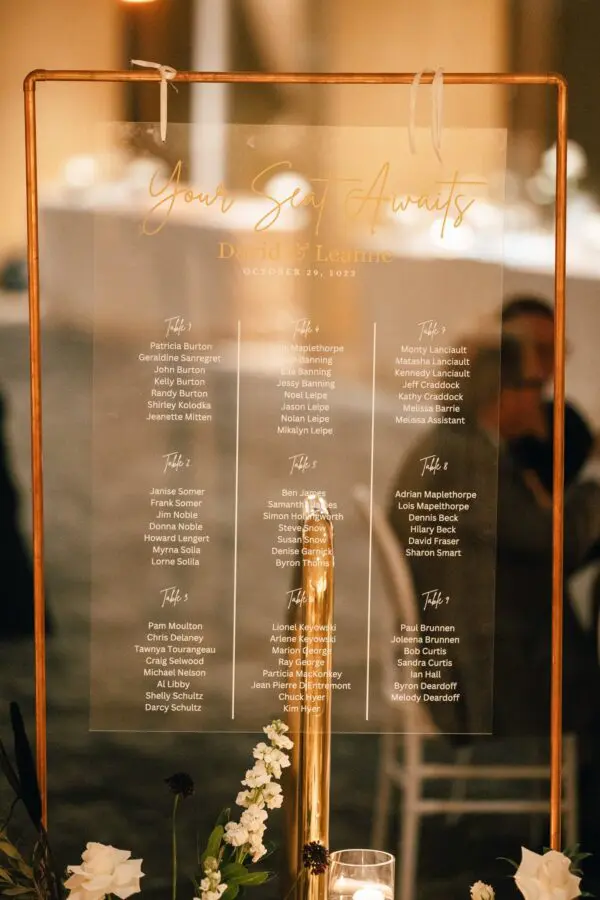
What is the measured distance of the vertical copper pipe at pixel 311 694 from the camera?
176 centimetres

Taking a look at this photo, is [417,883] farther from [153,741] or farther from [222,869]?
[153,741]

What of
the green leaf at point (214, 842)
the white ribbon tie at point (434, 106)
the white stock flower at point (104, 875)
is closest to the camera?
the white stock flower at point (104, 875)

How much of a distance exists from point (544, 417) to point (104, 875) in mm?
1129

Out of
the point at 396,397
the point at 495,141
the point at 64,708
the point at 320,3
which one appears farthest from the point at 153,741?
the point at 320,3

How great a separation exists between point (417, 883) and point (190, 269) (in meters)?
1.27

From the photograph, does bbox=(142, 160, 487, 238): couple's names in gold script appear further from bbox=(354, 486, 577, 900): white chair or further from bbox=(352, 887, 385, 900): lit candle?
bbox=(352, 887, 385, 900): lit candle

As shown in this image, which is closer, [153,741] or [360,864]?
[360,864]

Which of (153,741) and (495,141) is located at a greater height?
(495,141)

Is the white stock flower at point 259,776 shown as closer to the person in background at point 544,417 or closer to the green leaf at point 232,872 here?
the green leaf at point 232,872

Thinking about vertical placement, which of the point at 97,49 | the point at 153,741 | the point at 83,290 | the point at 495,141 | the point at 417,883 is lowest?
the point at 417,883

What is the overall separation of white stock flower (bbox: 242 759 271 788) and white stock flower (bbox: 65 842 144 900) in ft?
0.75

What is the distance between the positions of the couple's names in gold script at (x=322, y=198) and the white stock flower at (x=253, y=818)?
1.05m

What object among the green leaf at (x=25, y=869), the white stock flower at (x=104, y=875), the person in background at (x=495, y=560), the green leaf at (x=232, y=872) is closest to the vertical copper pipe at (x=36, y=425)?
the green leaf at (x=25, y=869)

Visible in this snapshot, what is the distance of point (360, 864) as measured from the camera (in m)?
1.65
